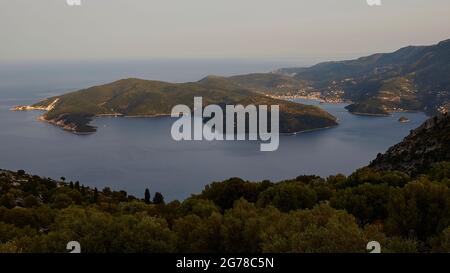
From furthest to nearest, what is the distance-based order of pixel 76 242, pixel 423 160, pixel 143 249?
1. pixel 423 160
2. pixel 143 249
3. pixel 76 242

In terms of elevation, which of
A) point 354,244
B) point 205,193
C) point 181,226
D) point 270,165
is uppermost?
point 354,244

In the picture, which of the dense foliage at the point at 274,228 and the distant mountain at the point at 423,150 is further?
the distant mountain at the point at 423,150

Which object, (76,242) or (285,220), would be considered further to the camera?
(285,220)

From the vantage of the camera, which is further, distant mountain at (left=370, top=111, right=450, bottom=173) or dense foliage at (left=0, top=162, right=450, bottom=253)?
distant mountain at (left=370, top=111, right=450, bottom=173)

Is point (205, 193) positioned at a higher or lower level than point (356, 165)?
higher

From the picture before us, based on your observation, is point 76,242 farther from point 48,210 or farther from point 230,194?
point 230,194

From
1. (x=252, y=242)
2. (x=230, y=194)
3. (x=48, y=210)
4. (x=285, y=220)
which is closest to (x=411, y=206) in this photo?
(x=285, y=220)

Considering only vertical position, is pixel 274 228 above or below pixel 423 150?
above

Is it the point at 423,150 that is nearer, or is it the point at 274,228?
the point at 274,228
